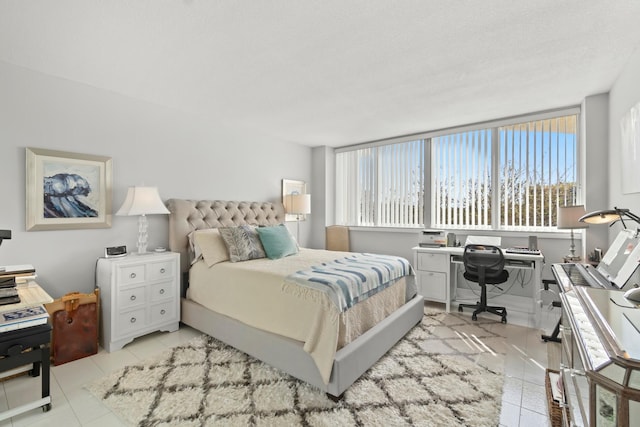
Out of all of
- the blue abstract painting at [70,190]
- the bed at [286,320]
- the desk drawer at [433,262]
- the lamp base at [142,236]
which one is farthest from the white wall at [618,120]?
the blue abstract painting at [70,190]

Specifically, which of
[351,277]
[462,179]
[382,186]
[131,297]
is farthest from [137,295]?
[462,179]

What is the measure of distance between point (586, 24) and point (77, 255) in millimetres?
4478

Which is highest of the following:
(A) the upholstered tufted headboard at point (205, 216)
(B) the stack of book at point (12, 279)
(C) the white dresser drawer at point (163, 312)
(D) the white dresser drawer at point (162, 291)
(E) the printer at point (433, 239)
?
(A) the upholstered tufted headboard at point (205, 216)

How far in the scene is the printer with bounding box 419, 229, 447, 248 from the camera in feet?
13.2

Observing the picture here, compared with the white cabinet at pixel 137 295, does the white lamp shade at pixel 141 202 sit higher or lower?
higher

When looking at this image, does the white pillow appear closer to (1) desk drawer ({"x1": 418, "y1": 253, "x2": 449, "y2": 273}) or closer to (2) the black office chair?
(1) desk drawer ({"x1": 418, "y1": 253, "x2": 449, "y2": 273})

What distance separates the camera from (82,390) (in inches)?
84.2

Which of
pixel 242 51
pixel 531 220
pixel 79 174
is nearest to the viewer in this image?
pixel 242 51

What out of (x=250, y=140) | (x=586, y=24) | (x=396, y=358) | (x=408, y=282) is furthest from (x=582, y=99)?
(x=250, y=140)

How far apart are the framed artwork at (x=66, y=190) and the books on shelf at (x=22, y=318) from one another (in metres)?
1.09

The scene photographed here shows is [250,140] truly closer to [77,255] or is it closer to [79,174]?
[79,174]

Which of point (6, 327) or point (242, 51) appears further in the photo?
point (242, 51)

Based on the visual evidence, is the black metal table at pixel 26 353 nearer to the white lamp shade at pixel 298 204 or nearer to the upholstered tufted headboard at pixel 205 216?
the upholstered tufted headboard at pixel 205 216

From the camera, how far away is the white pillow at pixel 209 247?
3.17m
